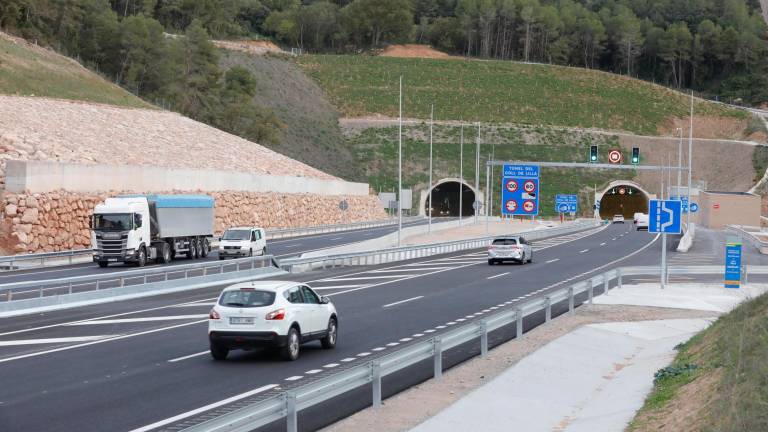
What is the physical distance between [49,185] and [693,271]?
31.1 meters

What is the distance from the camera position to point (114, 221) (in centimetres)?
4634

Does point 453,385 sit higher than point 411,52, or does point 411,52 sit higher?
point 411,52

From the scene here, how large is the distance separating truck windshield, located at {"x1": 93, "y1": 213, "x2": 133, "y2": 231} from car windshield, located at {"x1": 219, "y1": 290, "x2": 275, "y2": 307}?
27.9 metres

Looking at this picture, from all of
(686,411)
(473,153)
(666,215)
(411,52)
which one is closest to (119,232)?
(666,215)

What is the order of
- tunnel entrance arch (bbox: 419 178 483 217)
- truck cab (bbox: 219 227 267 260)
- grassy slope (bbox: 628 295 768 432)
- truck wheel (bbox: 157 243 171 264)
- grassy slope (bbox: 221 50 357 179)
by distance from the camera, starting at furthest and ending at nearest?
tunnel entrance arch (bbox: 419 178 483 217) < grassy slope (bbox: 221 50 357 179) < truck cab (bbox: 219 227 267 260) < truck wheel (bbox: 157 243 171 264) < grassy slope (bbox: 628 295 768 432)

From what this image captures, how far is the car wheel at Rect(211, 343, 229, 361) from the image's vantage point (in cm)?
1936

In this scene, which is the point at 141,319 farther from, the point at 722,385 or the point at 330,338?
the point at 722,385

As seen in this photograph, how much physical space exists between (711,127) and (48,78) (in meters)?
102

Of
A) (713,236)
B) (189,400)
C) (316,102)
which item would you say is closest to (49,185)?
(189,400)

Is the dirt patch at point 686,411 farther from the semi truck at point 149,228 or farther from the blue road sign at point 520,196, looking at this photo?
the blue road sign at point 520,196

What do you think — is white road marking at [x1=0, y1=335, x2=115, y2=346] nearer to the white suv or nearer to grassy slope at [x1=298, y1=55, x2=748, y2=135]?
the white suv

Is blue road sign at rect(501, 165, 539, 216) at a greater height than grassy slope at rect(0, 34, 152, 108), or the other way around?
grassy slope at rect(0, 34, 152, 108)

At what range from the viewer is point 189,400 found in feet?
49.4

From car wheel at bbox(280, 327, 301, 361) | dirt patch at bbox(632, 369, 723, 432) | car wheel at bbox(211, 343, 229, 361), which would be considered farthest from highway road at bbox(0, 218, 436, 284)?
dirt patch at bbox(632, 369, 723, 432)
